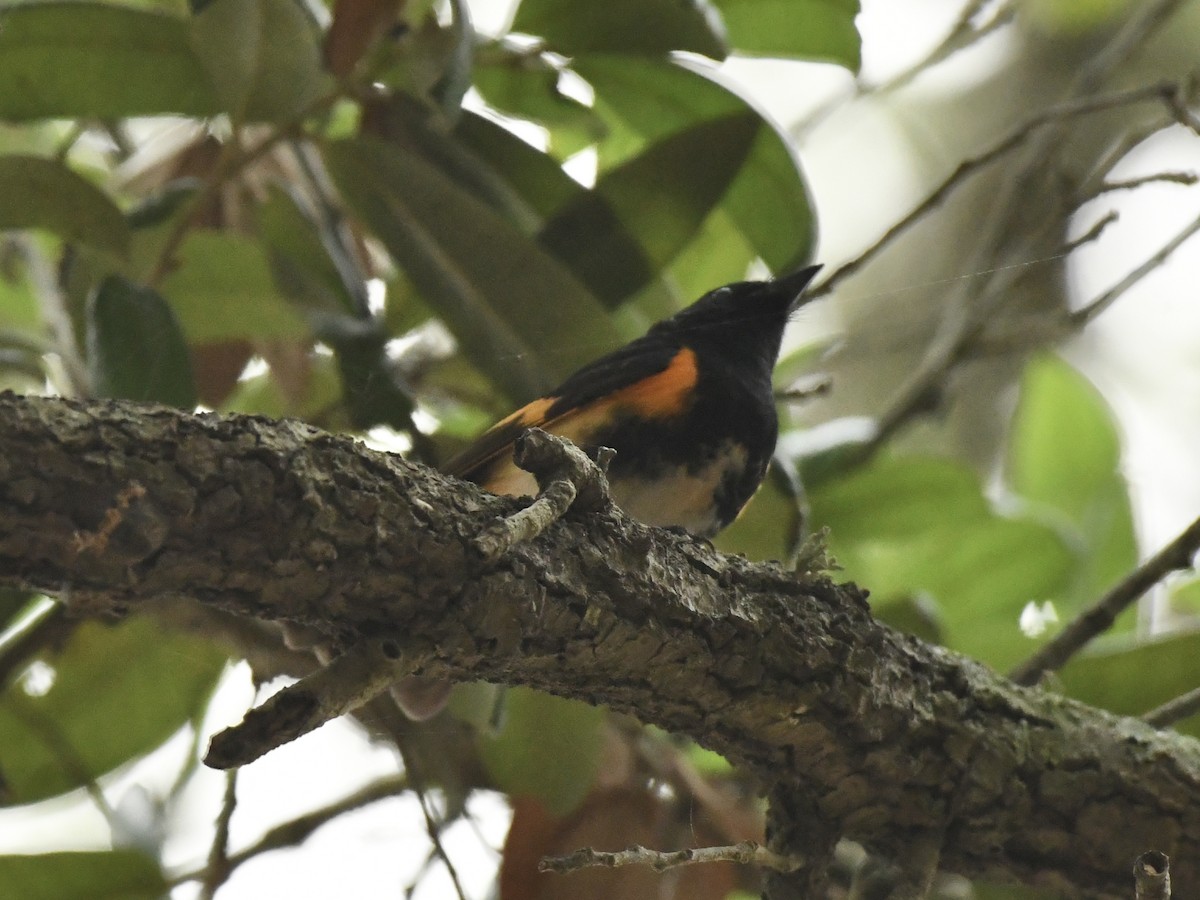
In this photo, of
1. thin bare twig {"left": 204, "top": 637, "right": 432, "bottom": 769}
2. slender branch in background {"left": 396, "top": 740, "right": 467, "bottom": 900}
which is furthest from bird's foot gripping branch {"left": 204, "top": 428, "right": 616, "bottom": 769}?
slender branch in background {"left": 396, "top": 740, "right": 467, "bottom": 900}

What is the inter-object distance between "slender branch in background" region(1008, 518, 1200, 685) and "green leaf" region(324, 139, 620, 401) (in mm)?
779

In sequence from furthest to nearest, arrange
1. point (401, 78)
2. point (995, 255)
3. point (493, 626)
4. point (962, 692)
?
1. point (995, 255)
2. point (401, 78)
3. point (962, 692)
4. point (493, 626)

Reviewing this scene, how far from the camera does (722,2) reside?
6.49 feet

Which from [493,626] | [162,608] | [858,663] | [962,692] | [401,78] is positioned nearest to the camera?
[493,626]

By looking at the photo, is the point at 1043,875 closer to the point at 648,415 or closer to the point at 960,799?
the point at 960,799

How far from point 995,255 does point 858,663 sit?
1.40 meters

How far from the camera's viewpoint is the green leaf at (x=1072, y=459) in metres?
2.51

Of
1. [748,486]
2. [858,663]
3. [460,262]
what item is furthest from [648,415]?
[858,663]

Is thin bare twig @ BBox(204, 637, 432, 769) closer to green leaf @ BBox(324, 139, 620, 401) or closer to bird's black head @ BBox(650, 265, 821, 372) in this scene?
green leaf @ BBox(324, 139, 620, 401)

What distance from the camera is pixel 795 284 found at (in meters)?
2.17

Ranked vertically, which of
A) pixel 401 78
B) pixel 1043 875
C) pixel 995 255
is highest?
pixel 401 78

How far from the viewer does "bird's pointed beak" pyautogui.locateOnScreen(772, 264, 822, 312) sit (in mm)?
2096

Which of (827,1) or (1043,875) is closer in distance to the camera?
(1043,875)

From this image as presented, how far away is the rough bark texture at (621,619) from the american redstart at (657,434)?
458 mm
